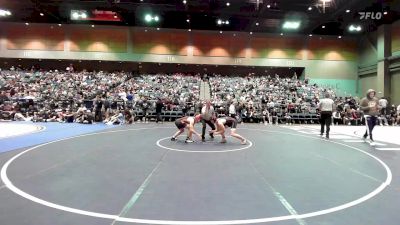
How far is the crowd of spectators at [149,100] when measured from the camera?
20.6 m

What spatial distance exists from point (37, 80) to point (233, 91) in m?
16.9

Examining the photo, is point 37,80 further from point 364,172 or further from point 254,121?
point 364,172

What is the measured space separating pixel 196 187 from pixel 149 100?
18.1 m

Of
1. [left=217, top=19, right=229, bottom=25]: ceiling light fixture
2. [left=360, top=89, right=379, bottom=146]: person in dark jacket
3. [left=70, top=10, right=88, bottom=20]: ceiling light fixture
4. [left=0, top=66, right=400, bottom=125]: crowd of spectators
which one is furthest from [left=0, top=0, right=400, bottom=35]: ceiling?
[left=360, top=89, right=379, bottom=146]: person in dark jacket

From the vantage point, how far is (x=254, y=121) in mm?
22672

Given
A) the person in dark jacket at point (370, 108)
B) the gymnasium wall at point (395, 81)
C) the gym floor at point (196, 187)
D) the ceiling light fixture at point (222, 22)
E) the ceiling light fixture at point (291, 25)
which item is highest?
the ceiling light fixture at point (222, 22)

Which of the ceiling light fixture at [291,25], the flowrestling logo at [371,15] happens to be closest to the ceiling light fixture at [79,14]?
the ceiling light fixture at [291,25]

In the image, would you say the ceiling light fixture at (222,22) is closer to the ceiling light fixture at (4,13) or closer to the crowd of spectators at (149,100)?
the crowd of spectators at (149,100)

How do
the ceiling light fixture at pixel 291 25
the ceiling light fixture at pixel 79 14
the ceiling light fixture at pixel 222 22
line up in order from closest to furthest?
the ceiling light fixture at pixel 79 14
the ceiling light fixture at pixel 291 25
the ceiling light fixture at pixel 222 22

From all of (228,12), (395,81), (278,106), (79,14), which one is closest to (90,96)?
(79,14)

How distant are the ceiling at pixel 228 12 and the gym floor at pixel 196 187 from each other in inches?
739

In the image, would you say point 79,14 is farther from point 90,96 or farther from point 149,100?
point 149,100

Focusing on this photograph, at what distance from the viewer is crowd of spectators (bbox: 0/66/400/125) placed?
20.6 metres

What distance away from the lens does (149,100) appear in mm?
22609
